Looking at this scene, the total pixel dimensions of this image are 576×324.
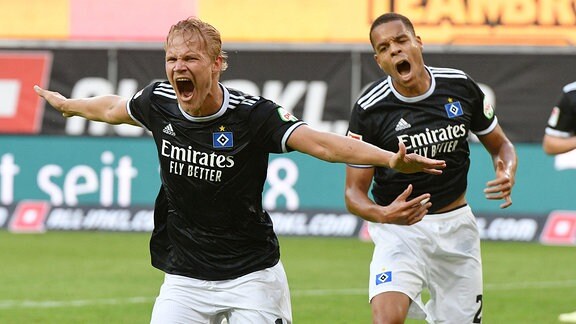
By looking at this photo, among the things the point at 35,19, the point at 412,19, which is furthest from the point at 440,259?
the point at 35,19

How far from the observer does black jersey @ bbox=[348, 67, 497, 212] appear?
8781mm

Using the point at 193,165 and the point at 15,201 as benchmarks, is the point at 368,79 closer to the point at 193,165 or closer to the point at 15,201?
the point at 15,201

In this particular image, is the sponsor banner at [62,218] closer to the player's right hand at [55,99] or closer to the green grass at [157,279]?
the green grass at [157,279]

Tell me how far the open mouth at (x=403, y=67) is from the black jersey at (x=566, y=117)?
205 centimetres

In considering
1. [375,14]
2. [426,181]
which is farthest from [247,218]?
[375,14]

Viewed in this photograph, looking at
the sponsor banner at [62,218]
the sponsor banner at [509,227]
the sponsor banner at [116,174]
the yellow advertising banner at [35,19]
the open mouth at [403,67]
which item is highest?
the yellow advertising banner at [35,19]

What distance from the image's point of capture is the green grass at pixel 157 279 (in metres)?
12.5

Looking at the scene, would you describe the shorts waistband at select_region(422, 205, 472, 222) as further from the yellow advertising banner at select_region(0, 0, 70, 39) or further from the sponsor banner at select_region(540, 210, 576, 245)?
the yellow advertising banner at select_region(0, 0, 70, 39)

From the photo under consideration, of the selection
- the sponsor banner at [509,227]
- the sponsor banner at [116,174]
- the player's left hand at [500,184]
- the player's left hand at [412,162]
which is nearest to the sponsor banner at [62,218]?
the sponsor banner at [116,174]

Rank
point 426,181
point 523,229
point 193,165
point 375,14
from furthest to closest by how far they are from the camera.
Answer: point 375,14 → point 523,229 → point 426,181 → point 193,165

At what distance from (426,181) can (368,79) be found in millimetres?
10533

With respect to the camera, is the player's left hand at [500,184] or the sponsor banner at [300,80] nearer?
the player's left hand at [500,184]

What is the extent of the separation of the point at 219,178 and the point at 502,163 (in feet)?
6.51

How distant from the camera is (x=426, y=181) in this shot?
8.87 meters
